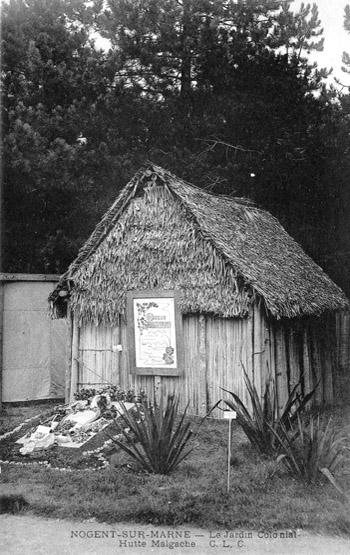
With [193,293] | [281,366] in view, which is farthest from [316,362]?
[193,293]

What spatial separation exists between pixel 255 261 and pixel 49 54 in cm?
872

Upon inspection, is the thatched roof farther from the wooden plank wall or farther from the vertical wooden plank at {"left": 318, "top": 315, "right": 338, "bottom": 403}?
the vertical wooden plank at {"left": 318, "top": 315, "right": 338, "bottom": 403}

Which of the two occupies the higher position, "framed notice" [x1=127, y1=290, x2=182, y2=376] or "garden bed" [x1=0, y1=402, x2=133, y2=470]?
"framed notice" [x1=127, y1=290, x2=182, y2=376]

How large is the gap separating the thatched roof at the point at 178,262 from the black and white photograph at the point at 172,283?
0.04 meters

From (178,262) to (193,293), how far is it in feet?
2.06

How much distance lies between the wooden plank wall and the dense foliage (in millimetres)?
5800

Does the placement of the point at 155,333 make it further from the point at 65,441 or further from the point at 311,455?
the point at 311,455

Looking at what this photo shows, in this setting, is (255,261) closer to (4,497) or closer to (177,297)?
(177,297)

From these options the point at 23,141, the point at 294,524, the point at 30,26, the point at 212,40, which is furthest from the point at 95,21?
the point at 294,524

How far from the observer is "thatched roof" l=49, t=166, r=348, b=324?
11.2 meters

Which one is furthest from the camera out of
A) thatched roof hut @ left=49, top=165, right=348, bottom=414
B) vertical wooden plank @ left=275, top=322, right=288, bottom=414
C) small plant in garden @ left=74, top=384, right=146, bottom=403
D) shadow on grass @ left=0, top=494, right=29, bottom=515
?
vertical wooden plank @ left=275, top=322, right=288, bottom=414

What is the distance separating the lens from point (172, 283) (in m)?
11.8

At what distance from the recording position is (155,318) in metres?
11.8

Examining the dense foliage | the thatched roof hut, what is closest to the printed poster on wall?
the thatched roof hut
